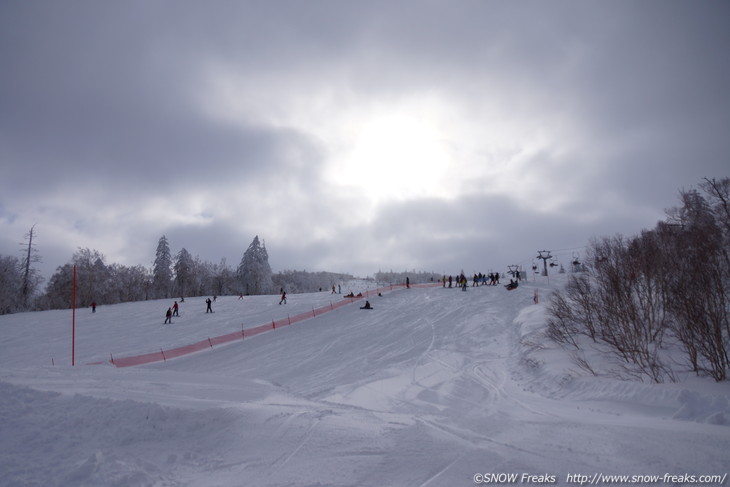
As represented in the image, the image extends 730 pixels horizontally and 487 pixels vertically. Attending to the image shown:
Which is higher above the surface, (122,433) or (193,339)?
(122,433)

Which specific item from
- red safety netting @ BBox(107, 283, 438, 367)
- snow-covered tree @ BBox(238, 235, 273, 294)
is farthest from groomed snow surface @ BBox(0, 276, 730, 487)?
snow-covered tree @ BBox(238, 235, 273, 294)

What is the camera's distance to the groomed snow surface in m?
5.69

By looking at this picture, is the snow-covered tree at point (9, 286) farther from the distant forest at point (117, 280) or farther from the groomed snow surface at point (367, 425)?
the groomed snow surface at point (367, 425)

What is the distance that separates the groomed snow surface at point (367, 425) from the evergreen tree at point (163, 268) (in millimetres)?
63751

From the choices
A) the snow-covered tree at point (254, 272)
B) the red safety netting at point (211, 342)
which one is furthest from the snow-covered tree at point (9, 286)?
the red safety netting at point (211, 342)

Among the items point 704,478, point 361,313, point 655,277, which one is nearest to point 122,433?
point 704,478

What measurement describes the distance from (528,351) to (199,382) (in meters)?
15.0

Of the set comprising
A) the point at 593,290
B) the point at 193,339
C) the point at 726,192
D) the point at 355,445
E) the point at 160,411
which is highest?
the point at 726,192

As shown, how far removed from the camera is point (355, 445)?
671cm

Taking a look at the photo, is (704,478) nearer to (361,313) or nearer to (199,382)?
(199,382)

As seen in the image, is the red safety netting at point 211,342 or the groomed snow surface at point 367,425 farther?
the red safety netting at point 211,342

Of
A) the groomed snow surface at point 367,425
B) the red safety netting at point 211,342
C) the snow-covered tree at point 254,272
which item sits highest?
the snow-covered tree at point 254,272

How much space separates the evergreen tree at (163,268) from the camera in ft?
243

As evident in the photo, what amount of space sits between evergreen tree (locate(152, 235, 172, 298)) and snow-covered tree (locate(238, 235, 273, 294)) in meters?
14.1
